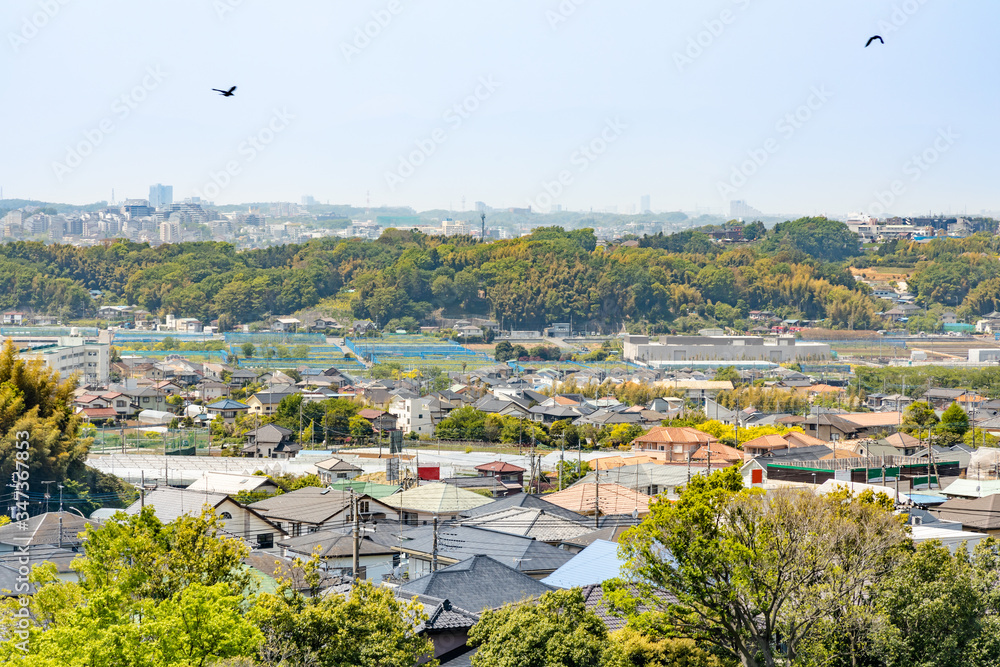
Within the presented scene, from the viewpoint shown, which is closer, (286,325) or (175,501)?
(175,501)

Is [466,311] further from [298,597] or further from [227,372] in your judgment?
[298,597]

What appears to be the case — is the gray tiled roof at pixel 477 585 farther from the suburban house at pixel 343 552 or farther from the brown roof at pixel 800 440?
the brown roof at pixel 800 440

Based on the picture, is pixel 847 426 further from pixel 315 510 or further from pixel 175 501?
pixel 175 501

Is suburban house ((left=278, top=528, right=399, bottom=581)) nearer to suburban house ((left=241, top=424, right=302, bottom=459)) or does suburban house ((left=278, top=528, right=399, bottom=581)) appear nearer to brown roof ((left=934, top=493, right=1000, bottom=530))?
brown roof ((left=934, top=493, right=1000, bottom=530))

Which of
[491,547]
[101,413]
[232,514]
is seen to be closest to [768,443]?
[232,514]

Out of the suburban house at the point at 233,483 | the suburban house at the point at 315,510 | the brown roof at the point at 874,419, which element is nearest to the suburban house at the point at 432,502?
the suburban house at the point at 315,510

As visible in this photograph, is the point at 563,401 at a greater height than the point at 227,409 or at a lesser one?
greater

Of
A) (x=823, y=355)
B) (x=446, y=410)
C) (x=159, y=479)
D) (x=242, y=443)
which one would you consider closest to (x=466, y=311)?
(x=823, y=355)
